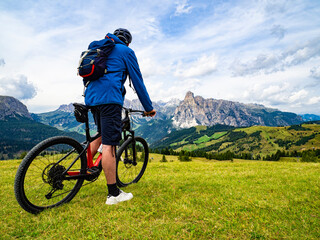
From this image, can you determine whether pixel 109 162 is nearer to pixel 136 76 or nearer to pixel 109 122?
pixel 109 122

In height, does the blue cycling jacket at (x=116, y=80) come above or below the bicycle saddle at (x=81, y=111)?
above

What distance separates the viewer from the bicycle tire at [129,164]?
247 inches

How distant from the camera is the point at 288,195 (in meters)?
5.32

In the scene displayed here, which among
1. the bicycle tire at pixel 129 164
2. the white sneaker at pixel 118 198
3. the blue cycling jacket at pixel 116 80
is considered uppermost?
the blue cycling jacket at pixel 116 80

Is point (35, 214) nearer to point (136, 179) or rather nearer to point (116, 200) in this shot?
point (116, 200)

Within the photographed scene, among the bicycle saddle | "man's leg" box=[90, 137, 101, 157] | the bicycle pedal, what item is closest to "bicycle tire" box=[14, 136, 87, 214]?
the bicycle pedal

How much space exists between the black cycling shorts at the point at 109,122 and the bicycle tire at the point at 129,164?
4.24 feet

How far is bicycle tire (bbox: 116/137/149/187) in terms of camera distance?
6281 mm

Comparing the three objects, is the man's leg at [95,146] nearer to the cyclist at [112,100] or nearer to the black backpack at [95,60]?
the cyclist at [112,100]

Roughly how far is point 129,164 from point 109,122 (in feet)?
8.75

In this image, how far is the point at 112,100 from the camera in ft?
15.4

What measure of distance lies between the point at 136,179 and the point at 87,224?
126 inches

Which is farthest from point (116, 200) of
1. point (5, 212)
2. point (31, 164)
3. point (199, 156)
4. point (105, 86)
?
point (199, 156)

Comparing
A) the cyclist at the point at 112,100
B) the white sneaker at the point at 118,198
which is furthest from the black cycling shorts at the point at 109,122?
the white sneaker at the point at 118,198
